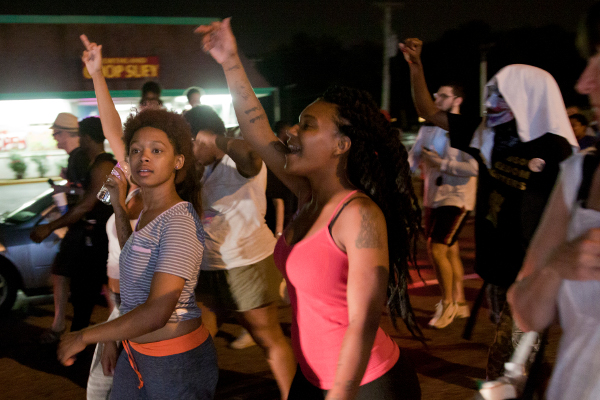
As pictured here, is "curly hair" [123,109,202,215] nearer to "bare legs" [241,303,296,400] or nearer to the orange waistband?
the orange waistband

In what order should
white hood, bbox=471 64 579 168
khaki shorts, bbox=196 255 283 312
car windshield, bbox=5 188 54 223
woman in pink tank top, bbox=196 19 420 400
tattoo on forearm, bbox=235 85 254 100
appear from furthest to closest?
car windshield, bbox=5 188 54 223, khaki shorts, bbox=196 255 283 312, white hood, bbox=471 64 579 168, tattoo on forearm, bbox=235 85 254 100, woman in pink tank top, bbox=196 19 420 400

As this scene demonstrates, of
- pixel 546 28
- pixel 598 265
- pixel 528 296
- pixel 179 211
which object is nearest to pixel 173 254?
pixel 179 211

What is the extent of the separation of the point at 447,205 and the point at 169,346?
385 cm

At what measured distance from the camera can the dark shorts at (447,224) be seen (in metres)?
5.42

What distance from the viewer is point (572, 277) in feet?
3.95

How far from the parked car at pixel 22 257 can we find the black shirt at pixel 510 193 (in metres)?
4.54

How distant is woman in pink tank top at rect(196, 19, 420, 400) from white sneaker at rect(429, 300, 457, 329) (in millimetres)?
3224

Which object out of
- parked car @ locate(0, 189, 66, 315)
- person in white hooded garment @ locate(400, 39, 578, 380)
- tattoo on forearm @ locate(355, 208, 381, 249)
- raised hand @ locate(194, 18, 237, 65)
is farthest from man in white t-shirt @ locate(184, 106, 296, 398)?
parked car @ locate(0, 189, 66, 315)

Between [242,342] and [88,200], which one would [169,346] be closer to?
[88,200]

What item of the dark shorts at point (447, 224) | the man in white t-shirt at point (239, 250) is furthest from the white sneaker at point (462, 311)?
the man in white t-shirt at point (239, 250)

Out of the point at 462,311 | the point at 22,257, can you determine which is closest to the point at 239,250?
the point at 462,311

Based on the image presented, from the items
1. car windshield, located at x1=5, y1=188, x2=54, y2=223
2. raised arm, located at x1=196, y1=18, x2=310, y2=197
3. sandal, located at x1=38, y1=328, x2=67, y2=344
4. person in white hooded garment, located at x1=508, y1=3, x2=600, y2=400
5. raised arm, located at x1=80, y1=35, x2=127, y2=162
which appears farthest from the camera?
car windshield, located at x1=5, y1=188, x2=54, y2=223

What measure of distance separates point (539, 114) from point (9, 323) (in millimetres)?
5408

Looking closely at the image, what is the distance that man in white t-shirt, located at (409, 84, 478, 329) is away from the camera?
5344mm
